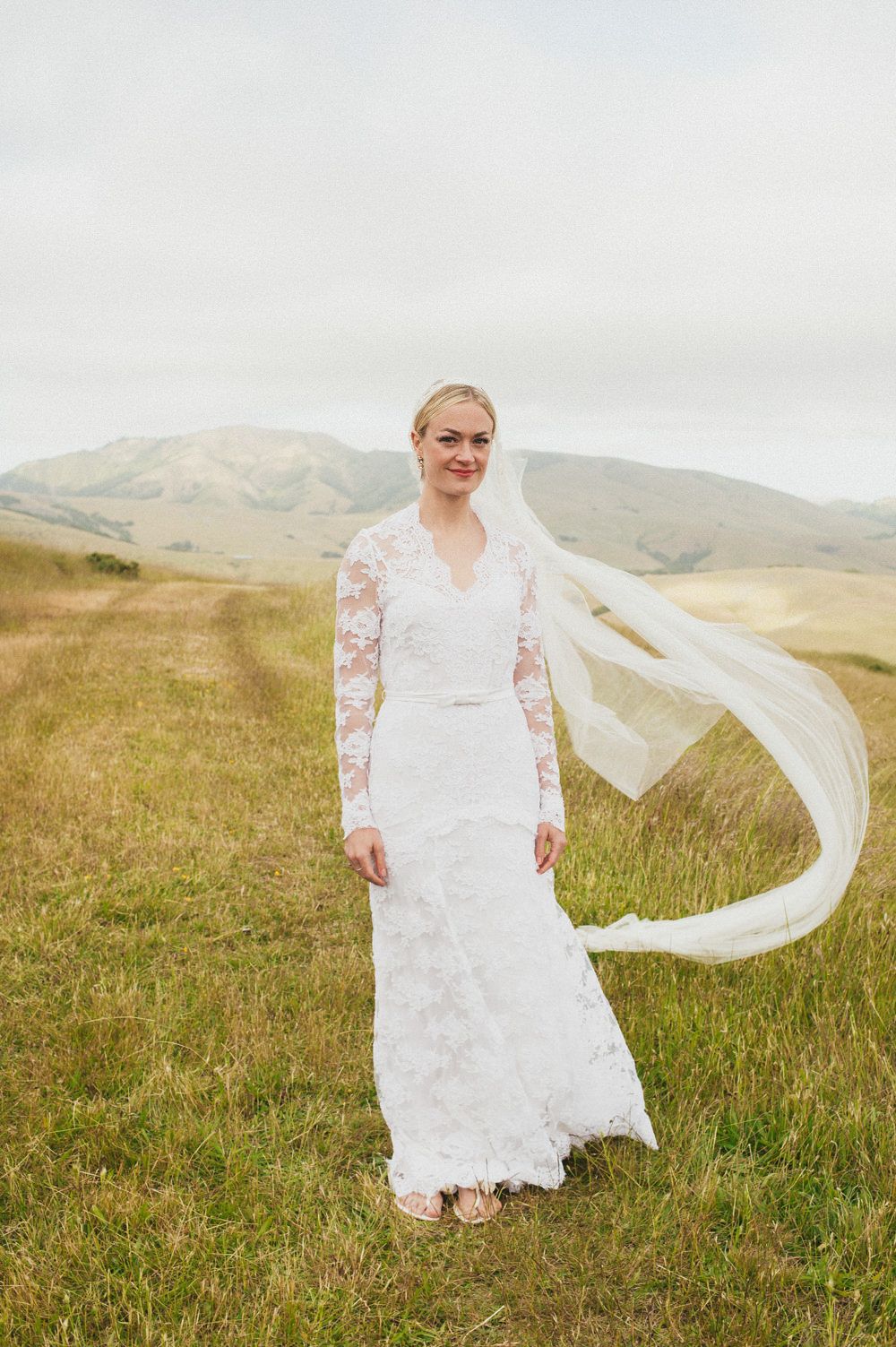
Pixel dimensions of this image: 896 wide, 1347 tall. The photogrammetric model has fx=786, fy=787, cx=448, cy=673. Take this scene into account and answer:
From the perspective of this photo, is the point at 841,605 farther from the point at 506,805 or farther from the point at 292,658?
the point at 506,805

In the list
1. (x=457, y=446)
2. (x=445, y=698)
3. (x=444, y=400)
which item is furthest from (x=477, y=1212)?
(x=444, y=400)

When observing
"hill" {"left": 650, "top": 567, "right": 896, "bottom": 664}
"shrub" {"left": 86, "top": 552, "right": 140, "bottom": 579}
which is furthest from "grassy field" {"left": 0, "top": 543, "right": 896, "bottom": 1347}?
"shrub" {"left": 86, "top": 552, "right": 140, "bottom": 579}

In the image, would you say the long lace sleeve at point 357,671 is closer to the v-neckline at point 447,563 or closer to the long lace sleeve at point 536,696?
the v-neckline at point 447,563

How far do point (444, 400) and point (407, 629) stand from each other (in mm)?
889

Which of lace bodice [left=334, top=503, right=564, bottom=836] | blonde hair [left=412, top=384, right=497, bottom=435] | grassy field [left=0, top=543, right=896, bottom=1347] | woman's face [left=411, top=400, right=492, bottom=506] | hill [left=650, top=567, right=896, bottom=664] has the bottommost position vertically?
grassy field [left=0, top=543, right=896, bottom=1347]

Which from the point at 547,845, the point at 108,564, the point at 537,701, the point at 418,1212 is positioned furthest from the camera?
the point at 108,564

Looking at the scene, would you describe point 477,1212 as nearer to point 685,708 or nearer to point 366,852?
point 366,852

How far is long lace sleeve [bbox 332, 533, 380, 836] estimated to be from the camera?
300cm

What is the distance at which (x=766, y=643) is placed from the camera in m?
4.29

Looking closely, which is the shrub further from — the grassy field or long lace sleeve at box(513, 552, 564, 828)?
long lace sleeve at box(513, 552, 564, 828)

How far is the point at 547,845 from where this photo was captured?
3293 mm

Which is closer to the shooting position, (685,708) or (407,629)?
(407,629)

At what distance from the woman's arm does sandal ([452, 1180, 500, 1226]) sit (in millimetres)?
1289

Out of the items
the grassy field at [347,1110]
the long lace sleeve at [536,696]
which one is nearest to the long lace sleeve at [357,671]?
the long lace sleeve at [536,696]
